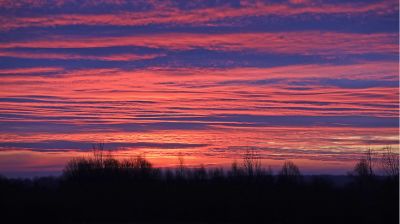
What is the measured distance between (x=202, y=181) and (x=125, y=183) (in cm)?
995

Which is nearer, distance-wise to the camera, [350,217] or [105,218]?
[350,217]

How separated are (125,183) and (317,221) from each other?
33.1 metres

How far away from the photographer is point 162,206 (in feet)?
191

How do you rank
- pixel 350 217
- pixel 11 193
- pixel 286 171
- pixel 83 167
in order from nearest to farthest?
pixel 350 217 < pixel 11 193 < pixel 286 171 < pixel 83 167

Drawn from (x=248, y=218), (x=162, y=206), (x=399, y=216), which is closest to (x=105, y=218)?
(x=162, y=206)

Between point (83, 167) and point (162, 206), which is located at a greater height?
point (83, 167)

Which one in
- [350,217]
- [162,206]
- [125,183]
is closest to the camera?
[350,217]

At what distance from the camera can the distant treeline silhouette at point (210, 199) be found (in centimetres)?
4528

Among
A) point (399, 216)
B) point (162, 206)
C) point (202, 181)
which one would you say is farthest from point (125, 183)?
Result: point (399, 216)

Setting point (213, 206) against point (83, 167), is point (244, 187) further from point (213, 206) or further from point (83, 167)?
point (83, 167)

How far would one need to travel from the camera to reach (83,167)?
84812 millimetres

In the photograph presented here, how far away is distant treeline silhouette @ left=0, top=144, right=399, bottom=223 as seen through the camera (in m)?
45.3

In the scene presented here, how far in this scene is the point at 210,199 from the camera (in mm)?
57562

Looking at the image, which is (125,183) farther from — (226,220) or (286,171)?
(226,220)
